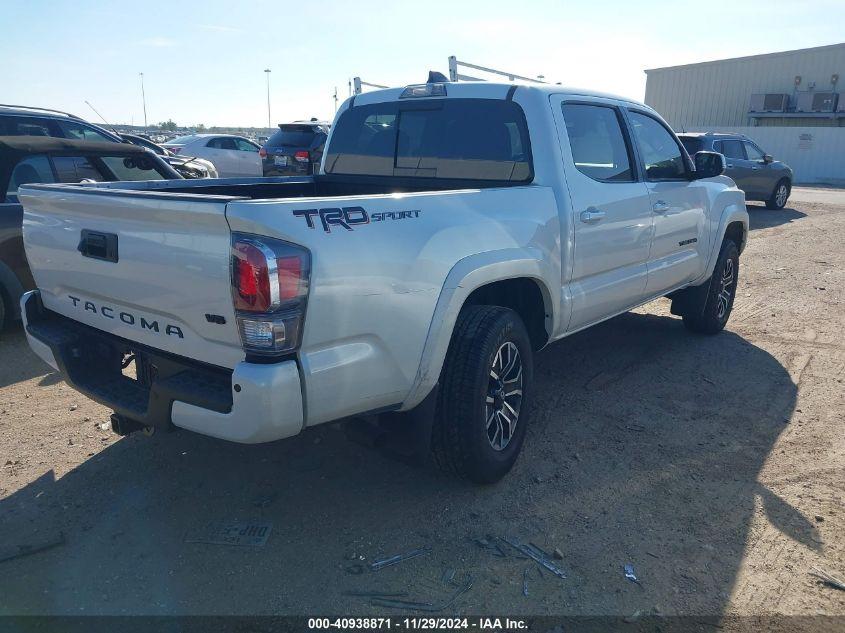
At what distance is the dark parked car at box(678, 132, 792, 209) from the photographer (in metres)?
14.7

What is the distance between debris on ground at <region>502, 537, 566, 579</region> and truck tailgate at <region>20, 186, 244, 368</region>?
1477 mm

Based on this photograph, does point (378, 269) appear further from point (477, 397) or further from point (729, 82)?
point (729, 82)

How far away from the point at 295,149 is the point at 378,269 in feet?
38.6

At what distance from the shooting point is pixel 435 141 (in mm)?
4270

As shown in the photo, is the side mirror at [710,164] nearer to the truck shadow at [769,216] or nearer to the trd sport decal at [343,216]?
the trd sport decal at [343,216]

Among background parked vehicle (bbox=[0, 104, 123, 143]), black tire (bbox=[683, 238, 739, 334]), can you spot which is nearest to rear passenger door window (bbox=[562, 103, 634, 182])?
black tire (bbox=[683, 238, 739, 334])

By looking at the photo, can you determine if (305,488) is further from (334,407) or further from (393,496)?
(334,407)

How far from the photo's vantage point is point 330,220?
2490 mm

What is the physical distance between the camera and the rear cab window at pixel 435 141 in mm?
3955

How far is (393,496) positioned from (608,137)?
2.71 meters

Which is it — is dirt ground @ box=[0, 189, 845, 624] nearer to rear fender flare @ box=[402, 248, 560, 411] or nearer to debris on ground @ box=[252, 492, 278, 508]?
debris on ground @ box=[252, 492, 278, 508]

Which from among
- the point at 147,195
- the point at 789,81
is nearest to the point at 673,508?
the point at 147,195

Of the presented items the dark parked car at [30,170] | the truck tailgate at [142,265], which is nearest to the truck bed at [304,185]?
the truck tailgate at [142,265]

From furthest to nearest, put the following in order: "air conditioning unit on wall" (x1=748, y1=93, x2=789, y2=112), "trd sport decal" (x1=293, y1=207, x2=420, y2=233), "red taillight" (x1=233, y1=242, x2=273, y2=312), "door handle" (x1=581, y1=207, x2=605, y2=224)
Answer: "air conditioning unit on wall" (x1=748, y1=93, x2=789, y2=112) < "door handle" (x1=581, y1=207, x2=605, y2=224) < "trd sport decal" (x1=293, y1=207, x2=420, y2=233) < "red taillight" (x1=233, y1=242, x2=273, y2=312)
